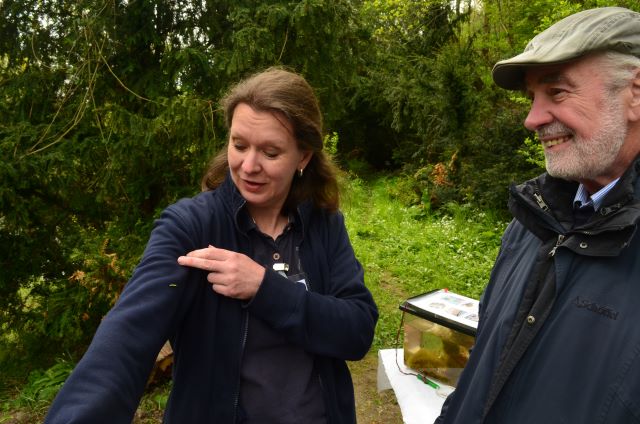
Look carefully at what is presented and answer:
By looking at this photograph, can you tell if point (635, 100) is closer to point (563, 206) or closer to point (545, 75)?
point (545, 75)

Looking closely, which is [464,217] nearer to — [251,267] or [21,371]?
[21,371]

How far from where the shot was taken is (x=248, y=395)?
56.2 inches

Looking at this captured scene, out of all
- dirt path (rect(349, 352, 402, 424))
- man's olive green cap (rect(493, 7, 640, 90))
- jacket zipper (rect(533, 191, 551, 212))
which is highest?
man's olive green cap (rect(493, 7, 640, 90))

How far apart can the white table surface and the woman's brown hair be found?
155cm

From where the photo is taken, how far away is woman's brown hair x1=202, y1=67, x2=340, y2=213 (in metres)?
1.52

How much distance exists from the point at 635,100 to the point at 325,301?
115cm

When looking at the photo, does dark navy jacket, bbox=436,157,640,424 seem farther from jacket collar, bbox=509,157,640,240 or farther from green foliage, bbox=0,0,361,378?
green foliage, bbox=0,0,361,378

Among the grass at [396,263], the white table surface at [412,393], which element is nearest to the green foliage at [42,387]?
the grass at [396,263]

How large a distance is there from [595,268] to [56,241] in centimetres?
476

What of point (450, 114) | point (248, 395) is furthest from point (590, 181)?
point (450, 114)

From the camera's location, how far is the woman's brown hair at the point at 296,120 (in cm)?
152

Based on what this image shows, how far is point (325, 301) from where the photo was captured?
1528mm

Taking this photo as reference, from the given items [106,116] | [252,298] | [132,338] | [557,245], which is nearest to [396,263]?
[106,116]

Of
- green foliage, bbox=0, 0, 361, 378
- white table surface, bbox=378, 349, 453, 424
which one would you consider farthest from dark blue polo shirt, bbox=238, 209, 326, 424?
green foliage, bbox=0, 0, 361, 378
